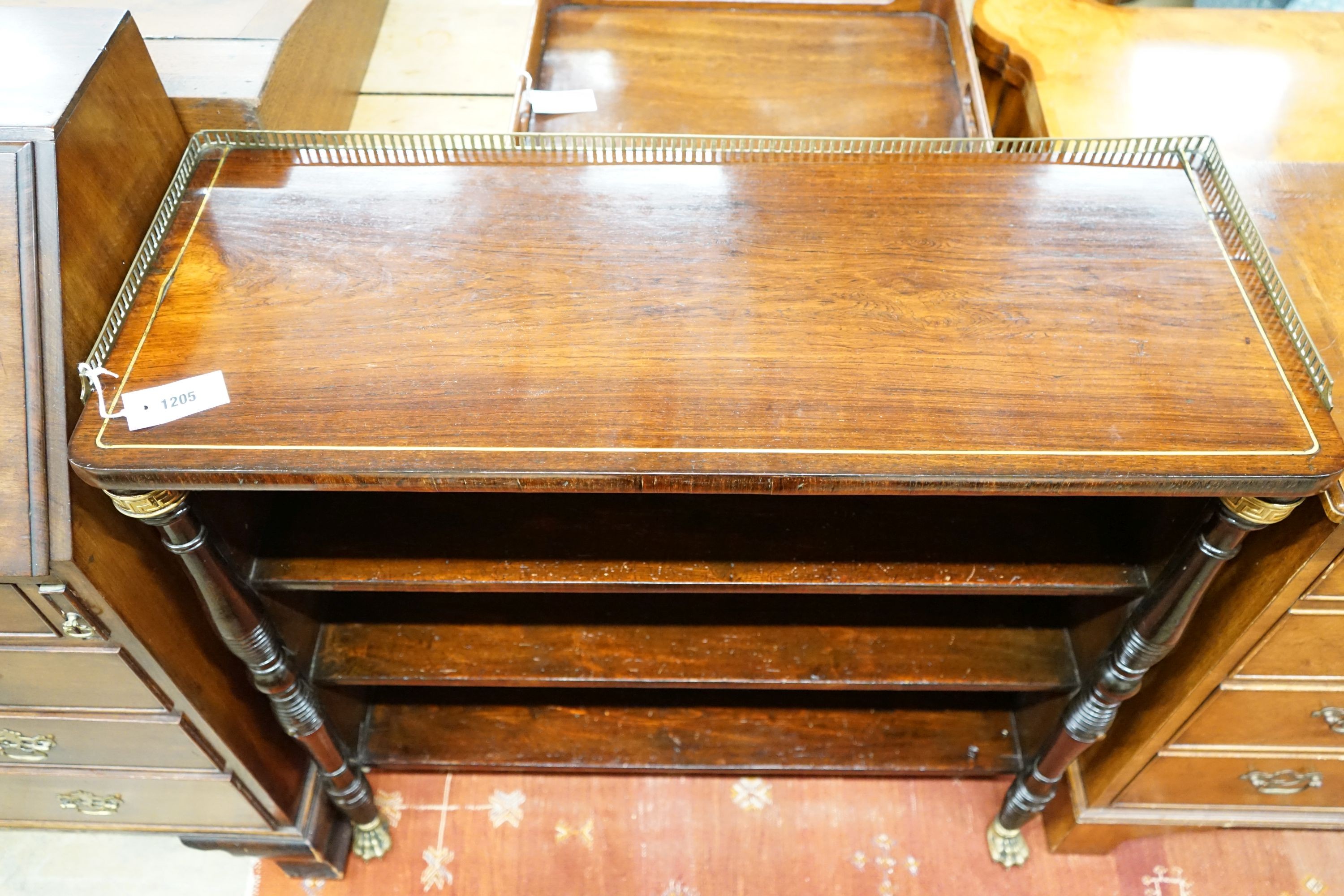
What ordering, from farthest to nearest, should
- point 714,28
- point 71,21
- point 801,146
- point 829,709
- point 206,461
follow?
point 714,28 < point 829,709 < point 801,146 < point 71,21 < point 206,461

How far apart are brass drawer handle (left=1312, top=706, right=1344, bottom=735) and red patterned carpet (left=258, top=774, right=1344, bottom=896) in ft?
1.34

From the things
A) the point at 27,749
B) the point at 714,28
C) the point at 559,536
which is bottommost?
the point at 27,749

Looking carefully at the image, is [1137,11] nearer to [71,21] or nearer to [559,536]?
[559,536]

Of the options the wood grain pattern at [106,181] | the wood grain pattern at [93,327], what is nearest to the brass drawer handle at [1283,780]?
the wood grain pattern at [93,327]

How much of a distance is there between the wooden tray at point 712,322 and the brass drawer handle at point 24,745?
52 centimetres

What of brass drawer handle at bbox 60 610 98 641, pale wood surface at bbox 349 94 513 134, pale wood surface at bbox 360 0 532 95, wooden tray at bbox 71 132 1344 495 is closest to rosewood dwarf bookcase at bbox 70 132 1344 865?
wooden tray at bbox 71 132 1344 495

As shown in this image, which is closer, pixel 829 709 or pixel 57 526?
pixel 57 526

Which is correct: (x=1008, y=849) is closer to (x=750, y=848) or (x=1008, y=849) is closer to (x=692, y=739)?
(x=750, y=848)

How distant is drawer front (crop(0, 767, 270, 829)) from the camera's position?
3.84 feet

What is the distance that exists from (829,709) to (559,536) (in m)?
0.58

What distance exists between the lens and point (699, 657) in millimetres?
1197

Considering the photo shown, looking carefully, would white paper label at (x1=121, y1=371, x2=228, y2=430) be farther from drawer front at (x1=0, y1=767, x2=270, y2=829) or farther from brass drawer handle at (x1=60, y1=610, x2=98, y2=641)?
drawer front at (x1=0, y1=767, x2=270, y2=829)

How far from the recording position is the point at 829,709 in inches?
54.9

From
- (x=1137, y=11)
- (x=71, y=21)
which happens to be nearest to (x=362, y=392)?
(x=71, y=21)
